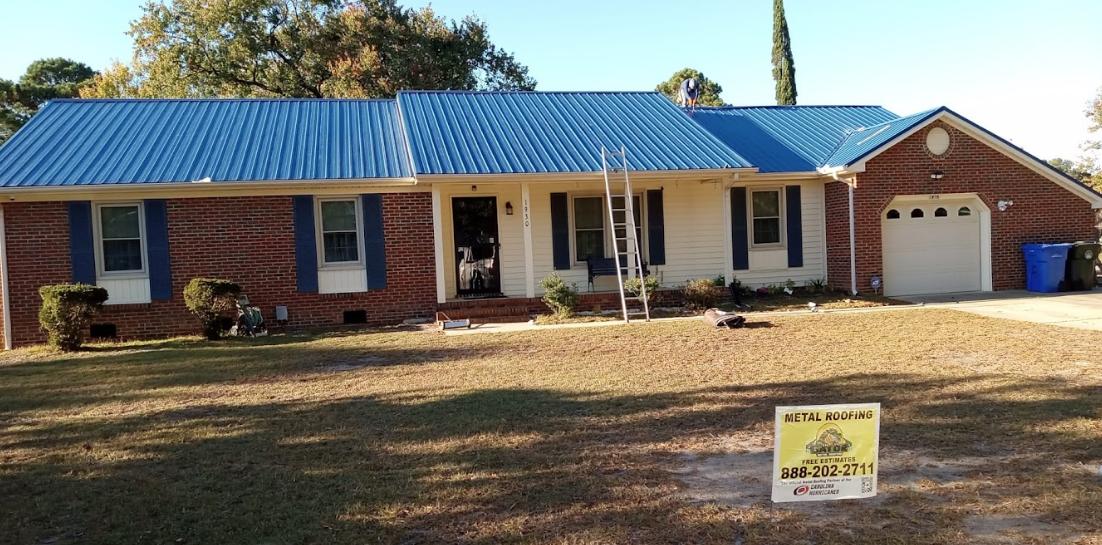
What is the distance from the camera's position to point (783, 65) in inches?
1479

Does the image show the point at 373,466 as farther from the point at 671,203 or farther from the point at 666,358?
the point at 671,203

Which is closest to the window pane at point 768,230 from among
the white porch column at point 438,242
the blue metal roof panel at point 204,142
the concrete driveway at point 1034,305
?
the concrete driveway at point 1034,305

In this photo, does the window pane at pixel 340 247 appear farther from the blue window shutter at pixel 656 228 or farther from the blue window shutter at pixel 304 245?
the blue window shutter at pixel 656 228

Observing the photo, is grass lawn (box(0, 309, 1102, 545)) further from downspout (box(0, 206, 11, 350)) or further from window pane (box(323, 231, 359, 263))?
window pane (box(323, 231, 359, 263))

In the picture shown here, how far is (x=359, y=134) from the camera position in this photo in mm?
15422

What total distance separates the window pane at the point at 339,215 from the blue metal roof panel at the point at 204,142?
25.3 inches

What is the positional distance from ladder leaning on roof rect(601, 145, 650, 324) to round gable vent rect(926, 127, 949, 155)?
6226mm

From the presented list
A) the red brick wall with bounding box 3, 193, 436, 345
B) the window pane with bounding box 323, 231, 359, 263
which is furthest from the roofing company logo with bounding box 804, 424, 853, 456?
the window pane with bounding box 323, 231, 359, 263

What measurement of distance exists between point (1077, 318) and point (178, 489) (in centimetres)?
1231

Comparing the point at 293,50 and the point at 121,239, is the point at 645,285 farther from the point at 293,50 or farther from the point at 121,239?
the point at 293,50

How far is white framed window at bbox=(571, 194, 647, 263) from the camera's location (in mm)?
15133

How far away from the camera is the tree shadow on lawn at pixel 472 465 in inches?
157

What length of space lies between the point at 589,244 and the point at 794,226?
14.5ft

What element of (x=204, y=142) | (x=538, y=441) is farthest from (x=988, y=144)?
(x=204, y=142)
